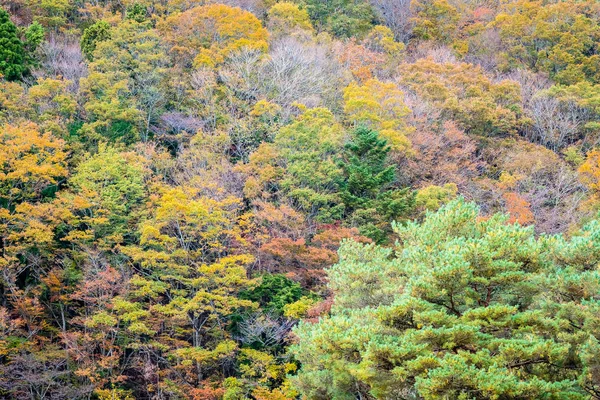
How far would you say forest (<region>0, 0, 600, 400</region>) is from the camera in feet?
36.2

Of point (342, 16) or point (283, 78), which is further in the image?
point (342, 16)

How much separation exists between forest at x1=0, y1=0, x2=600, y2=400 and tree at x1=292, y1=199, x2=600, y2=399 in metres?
0.05

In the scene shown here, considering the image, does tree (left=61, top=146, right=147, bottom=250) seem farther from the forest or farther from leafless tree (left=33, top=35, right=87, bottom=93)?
leafless tree (left=33, top=35, right=87, bottom=93)

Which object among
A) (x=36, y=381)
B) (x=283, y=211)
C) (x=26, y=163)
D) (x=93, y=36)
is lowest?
(x=36, y=381)

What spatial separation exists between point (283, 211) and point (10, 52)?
13087 millimetres

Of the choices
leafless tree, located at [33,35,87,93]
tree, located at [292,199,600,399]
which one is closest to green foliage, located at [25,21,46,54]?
leafless tree, located at [33,35,87,93]

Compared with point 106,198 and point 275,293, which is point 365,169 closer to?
point 275,293

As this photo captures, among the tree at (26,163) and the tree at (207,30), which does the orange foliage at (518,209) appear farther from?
the tree at (26,163)

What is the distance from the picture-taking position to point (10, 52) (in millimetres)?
25188

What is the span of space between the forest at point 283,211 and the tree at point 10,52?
3.4 inches

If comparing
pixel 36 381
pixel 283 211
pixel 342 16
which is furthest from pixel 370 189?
pixel 342 16

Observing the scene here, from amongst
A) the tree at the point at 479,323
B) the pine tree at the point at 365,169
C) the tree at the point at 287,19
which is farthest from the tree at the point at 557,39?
the tree at the point at 479,323

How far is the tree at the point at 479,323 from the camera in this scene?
9875mm

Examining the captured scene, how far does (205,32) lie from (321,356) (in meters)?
18.1
